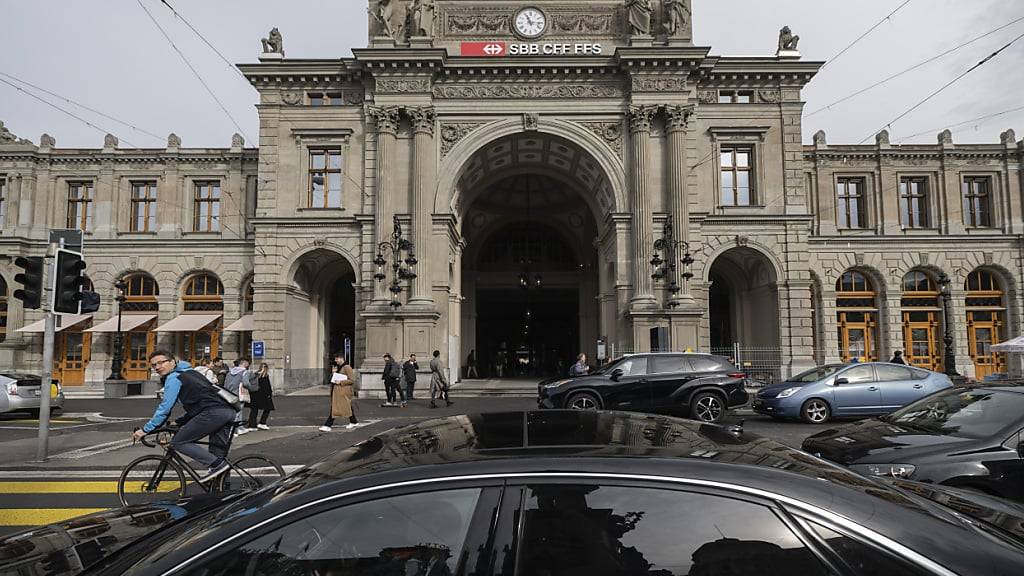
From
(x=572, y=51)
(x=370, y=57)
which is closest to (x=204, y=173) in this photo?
(x=370, y=57)

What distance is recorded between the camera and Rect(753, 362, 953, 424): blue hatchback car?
41.0 feet

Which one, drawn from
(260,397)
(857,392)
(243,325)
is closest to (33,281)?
(260,397)

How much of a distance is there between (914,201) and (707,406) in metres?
25.2

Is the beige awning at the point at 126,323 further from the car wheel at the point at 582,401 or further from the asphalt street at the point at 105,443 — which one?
the car wheel at the point at 582,401

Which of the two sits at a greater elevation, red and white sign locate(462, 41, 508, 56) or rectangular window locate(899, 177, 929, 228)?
red and white sign locate(462, 41, 508, 56)

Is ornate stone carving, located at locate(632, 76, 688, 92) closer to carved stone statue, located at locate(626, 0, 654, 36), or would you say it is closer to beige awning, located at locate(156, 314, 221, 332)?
carved stone statue, located at locate(626, 0, 654, 36)

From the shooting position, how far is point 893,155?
97.5ft

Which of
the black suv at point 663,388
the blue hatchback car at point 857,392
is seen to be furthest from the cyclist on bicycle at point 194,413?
the blue hatchback car at point 857,392

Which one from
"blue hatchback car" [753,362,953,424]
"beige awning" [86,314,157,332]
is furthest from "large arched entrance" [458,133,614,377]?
"blue hatchback car" [753,362,953,424]

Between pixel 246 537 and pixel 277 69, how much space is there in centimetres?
2776

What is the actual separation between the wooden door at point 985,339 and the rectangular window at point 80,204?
156 feet

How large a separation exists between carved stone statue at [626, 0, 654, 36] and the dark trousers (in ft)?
79.6

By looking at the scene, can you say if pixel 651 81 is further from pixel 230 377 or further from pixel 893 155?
pixel 230 377

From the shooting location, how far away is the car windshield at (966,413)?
5215mm
